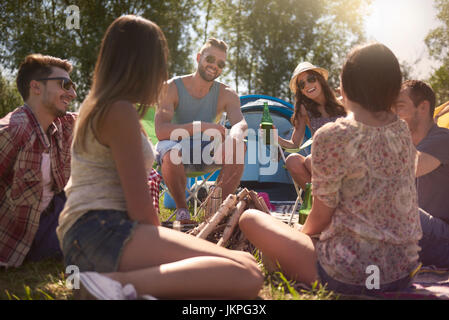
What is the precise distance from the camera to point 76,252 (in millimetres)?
1639

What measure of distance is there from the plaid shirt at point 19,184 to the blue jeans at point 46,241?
15 cm

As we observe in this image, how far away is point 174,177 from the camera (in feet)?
12.3

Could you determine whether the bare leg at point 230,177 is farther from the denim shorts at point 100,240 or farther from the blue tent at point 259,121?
the blue tent at point 259,121

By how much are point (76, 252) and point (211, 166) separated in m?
2.51

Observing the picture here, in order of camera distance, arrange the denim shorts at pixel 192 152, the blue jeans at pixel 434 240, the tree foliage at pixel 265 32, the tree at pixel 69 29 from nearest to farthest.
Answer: the blue jeans at pixel 434 240, the denim shorts at pixel 192 152, the tree at pixel 69 29, the tree foliage at pixel 265 32

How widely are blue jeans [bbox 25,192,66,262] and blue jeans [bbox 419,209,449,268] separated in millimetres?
2240

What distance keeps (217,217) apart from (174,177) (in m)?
1.15

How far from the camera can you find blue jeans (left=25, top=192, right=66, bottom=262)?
267 cm

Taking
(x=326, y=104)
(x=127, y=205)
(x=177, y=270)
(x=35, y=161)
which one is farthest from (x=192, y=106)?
(x=177, y=270)

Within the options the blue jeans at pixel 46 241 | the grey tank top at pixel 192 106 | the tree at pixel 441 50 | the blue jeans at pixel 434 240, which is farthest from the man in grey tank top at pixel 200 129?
the tree at pixel 441 50

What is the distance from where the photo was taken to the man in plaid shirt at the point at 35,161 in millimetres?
2506

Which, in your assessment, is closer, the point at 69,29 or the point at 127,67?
Result: the point at 127,67

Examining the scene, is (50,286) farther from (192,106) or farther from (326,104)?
(326,104)
